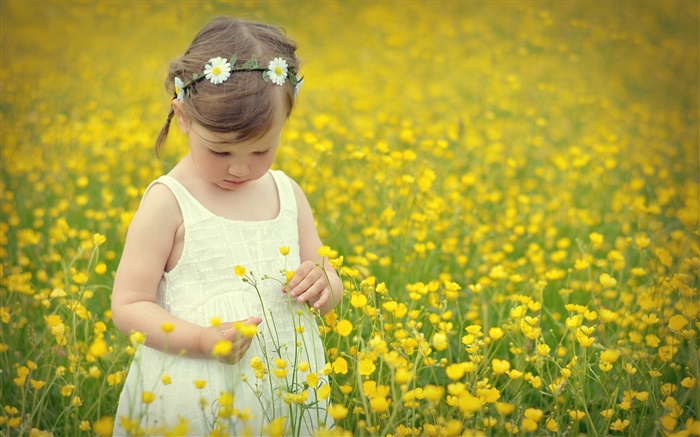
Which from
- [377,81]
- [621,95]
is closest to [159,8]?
[377,81]

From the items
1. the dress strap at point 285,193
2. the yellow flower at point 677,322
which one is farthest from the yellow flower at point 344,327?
the yellow flower at point 677,322

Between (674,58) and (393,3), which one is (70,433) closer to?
(674,58)

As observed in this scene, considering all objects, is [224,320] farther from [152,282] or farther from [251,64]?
[251,64]

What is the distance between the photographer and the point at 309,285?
1692 millimetres

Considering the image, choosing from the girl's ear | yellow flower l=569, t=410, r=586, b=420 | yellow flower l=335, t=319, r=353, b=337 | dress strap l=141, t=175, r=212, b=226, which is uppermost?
the girl's ear

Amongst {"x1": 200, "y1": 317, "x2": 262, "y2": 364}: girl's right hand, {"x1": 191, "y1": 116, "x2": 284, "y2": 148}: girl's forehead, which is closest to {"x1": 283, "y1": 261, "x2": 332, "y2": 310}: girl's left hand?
Answer: {"x1": 200, "y1": 317, "x2": 262, "y2": 364}: girl's right hand

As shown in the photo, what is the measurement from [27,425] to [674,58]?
637 cm

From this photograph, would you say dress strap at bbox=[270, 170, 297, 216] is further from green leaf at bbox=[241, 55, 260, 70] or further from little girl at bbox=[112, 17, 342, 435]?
green leaf at bbox=[241, 55, 260, 70]

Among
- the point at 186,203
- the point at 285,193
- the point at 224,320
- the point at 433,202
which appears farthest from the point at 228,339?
the point at 433,202

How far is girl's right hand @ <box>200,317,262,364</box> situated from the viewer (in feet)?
4.90

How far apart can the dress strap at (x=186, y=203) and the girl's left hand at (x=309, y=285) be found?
0.26 m

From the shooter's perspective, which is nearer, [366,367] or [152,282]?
[366,367]

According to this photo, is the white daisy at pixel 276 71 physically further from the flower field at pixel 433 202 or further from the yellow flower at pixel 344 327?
the yellow flower at pixel 344 327

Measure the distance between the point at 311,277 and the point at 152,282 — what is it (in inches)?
Result: 14.1
